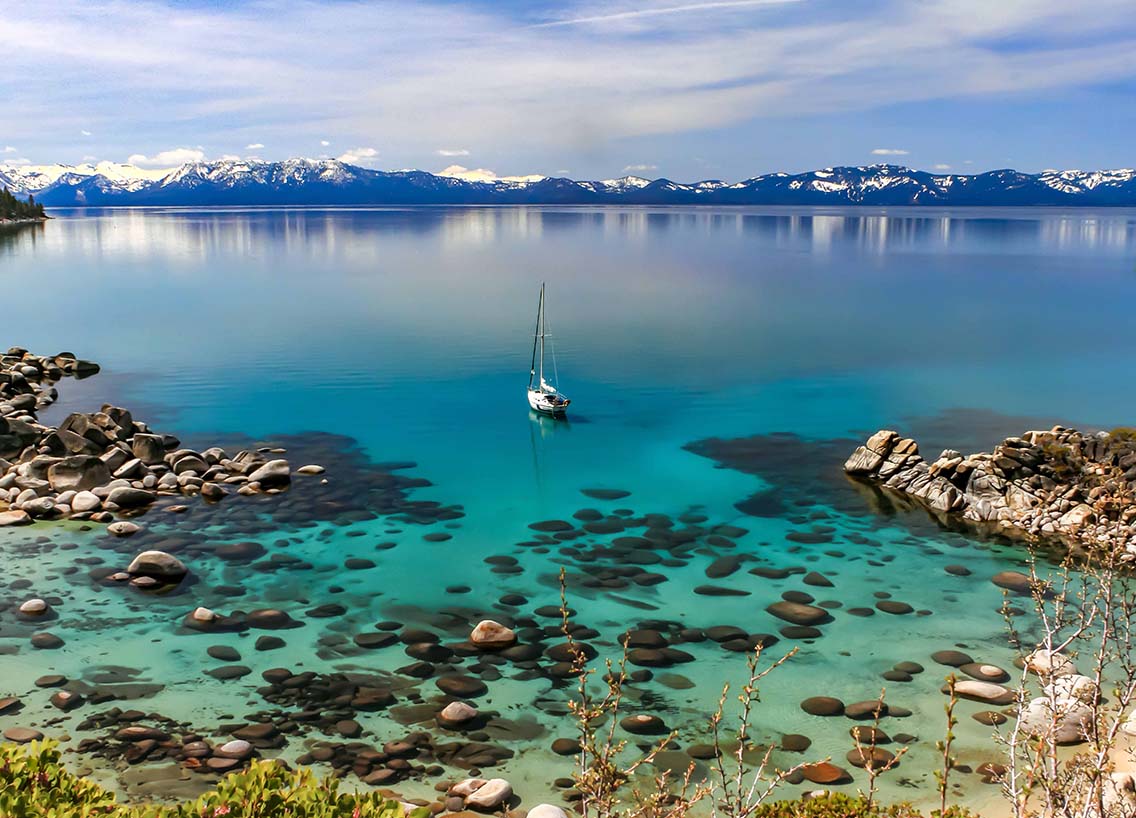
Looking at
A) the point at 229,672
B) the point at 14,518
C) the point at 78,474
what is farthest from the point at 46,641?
the point at 78,474

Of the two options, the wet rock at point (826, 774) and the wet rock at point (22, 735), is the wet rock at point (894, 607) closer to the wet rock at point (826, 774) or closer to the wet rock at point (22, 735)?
the wet rock at point (826, 774)

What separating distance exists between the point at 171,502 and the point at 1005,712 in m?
29.3

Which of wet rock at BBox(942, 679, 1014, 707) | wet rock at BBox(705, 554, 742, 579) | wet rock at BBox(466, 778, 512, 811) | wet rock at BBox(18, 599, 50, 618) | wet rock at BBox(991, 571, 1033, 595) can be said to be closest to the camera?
wet rock at BBox(466, 778, 512, 811)

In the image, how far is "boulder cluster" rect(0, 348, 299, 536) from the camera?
110 feet

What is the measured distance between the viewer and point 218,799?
11680mm

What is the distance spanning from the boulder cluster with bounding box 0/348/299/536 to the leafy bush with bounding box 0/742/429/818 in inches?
805

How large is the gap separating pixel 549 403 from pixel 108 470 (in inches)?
877

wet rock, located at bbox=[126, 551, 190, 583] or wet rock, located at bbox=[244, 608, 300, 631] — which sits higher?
wet rock, located at bbox=[126, 551, 190, 583]

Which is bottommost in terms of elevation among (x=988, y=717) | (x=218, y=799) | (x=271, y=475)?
(x=988, y=717)

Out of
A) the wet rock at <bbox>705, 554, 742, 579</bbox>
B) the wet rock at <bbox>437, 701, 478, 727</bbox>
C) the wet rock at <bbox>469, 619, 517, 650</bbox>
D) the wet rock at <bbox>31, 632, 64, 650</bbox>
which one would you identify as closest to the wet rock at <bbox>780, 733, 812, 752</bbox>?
the wet rock at <bbox>437, 701, 478, 727</bbox>

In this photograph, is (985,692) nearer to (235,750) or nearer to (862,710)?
(862,710)

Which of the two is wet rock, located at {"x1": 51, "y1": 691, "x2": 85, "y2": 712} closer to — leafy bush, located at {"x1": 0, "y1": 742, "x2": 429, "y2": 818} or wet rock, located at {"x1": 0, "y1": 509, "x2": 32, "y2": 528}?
leafy bush, located at {"x1": 0, "y1": 742, "x2": 429, "y2": 818}

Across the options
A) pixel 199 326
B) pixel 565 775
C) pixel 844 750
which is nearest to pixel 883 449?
pixel 844 750

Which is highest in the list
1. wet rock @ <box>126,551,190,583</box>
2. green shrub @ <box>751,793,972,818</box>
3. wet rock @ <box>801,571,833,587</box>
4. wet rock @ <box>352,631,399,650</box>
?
green shrub @ <box>751,793,972,818</box>
